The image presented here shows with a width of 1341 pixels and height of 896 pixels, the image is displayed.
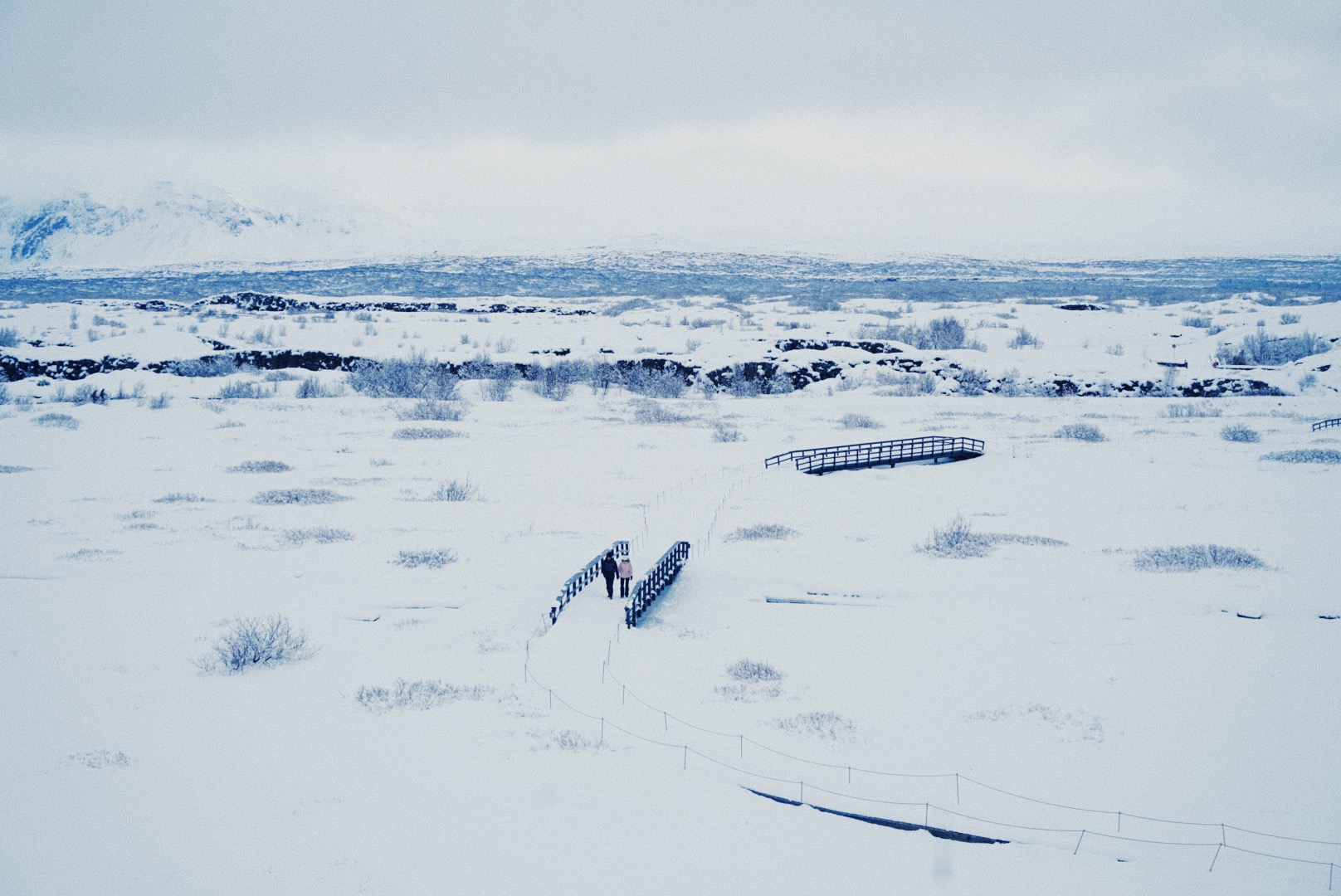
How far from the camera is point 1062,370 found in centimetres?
5294

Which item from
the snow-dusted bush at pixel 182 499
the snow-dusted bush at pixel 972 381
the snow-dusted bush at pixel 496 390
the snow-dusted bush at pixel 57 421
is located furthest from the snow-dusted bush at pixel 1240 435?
the snow-dusted bush at pixel 57 421

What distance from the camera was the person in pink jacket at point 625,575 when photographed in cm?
1791

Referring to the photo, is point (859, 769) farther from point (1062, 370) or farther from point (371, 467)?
point (1062, 370)

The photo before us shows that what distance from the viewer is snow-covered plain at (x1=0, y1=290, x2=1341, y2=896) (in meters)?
9.97

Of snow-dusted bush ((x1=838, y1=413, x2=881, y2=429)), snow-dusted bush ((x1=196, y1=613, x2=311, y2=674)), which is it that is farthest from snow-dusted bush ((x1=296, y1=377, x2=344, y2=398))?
snow-dusted bush ((x1=196, y1=613, x2=311, y2=674))

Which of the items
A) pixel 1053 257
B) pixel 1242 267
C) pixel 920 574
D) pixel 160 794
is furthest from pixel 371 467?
pixel 1053 257

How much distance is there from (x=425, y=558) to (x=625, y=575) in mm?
5904

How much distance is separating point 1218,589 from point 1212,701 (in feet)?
20.1

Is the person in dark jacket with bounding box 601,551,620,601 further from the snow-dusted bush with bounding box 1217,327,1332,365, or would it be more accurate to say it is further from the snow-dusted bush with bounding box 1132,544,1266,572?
the snow-dusted bush with bounding box 1217,327,1332,365

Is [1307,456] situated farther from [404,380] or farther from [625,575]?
[404,380]

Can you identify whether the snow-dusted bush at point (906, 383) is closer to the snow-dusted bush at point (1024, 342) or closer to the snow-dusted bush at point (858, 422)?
the snow-dusted bush at point (858, 422)

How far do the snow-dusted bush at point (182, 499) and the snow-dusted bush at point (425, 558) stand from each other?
9.14 m

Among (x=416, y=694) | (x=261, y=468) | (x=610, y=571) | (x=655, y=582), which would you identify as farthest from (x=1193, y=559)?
(x=261, y=468)

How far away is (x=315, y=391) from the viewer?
4928 cm
